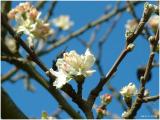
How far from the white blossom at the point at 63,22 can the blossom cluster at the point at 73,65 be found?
3444 mm

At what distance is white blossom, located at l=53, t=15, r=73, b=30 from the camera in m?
4.99

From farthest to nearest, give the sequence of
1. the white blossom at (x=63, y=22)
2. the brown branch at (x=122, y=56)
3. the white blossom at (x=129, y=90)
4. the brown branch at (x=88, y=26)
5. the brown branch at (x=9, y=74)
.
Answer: the white blossom at (x=63, y=22)
the brown branch at (x=88, y=26)
the brown branch at (x=9, y=74)
the white blossom at (x=129, y=90)
the brown branch at (x=122, y=56)

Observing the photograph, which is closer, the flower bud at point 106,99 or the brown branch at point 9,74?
the flower bud at point 106,99

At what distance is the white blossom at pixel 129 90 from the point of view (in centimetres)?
159

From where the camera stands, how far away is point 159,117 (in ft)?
6.30

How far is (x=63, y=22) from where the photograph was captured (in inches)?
205

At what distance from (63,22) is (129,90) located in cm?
365

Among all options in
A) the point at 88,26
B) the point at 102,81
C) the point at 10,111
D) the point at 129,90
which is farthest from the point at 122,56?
the point at 88,26

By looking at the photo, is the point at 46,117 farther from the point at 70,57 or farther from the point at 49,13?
the point at 49,13

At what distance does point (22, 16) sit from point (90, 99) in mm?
727

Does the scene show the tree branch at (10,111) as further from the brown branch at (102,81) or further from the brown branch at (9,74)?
the brown branch at (9,74)

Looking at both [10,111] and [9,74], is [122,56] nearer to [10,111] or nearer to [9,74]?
[10,111]

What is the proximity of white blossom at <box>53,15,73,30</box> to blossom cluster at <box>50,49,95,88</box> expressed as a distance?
3444 millimetres

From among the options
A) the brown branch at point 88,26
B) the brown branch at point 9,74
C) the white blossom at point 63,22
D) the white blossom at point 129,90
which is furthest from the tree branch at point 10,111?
the white blossom at point 63,22
